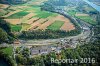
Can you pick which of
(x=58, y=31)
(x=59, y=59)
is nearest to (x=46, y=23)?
(x=58, y=31)

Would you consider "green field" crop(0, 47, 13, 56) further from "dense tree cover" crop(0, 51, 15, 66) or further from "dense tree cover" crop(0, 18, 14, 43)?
"dense tree cover" crop(0, 18, 14, 43)

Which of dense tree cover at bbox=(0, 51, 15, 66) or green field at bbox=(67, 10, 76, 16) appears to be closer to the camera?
dense tree cover at bbox=(0, 51, 15, 66)

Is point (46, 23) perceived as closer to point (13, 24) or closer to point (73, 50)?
point (13, 24)

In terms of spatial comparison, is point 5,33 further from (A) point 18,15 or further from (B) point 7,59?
(A) point 18,15

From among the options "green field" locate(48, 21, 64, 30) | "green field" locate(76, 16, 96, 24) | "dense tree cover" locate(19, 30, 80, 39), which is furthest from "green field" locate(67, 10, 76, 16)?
"dense tree cover" locate(19, 30, 80, 39)

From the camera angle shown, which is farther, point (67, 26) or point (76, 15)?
point (76, 15)

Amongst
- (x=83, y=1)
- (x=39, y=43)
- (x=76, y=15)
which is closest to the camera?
(x=39, y=43)

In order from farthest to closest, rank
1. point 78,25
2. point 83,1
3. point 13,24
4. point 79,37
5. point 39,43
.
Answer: point 83,1, point 78,25, point 13,24, point 79,37, point 39,43
